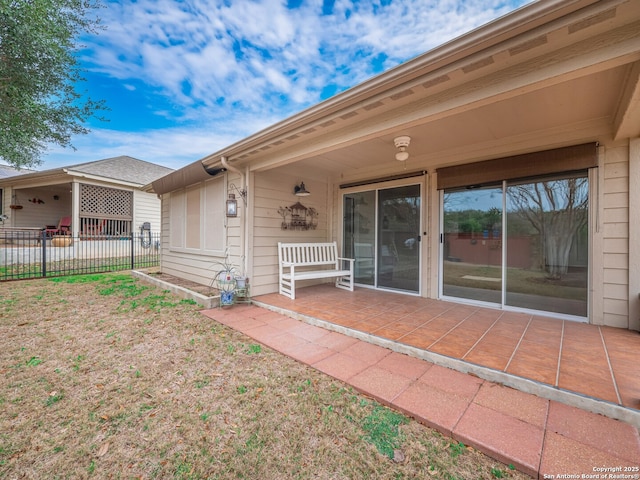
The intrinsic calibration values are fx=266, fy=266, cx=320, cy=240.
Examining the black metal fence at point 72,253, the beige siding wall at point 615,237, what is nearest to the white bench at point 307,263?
the beige siding wall at point 615,237

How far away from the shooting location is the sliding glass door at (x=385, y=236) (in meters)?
4.64

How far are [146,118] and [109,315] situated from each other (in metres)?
10.6

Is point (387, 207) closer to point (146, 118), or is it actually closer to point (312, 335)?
point (312, 335)

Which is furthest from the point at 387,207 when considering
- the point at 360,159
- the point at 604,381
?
the point at 604,381

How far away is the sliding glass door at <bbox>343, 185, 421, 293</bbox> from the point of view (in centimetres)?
464

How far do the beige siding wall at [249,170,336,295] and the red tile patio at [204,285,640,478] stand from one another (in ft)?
3.29

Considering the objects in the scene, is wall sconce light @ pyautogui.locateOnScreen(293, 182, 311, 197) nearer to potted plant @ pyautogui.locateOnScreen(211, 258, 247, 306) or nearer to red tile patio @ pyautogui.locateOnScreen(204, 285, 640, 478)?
potted plant @ pyautogui.locateOnScreen(211, 258, 247, 306)

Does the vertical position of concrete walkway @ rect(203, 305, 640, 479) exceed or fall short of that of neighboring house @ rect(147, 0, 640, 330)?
it falls short

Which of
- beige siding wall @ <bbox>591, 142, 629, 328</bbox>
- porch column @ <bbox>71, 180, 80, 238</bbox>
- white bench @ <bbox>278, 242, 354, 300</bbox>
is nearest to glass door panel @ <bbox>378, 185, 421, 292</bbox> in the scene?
white bench @ <bbox>278, 242, 354, 300</bbox>

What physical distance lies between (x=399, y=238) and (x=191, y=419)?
4039 millimetres

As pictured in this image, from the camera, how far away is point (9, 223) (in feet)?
37.0

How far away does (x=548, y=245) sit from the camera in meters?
3.46

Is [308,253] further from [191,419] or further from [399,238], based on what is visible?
[191,419]

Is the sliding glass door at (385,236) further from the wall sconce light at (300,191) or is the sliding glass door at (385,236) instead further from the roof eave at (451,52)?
the roof eave at (451,52)
